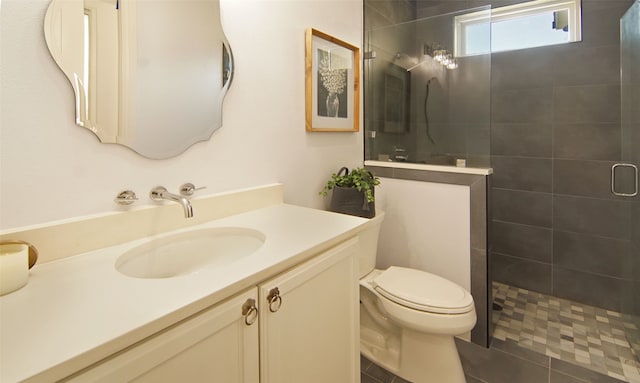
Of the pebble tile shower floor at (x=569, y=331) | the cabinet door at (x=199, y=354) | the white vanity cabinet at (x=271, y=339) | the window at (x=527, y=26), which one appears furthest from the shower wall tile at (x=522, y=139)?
the cabinet door at (x=199, y=354)

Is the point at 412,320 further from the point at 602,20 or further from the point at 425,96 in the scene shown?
the point at 602,20

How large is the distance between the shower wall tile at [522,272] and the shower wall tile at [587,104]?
3.46 feet

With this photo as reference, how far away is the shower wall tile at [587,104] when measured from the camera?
2.21 metres

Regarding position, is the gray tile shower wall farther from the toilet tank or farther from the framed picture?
the toilet tank

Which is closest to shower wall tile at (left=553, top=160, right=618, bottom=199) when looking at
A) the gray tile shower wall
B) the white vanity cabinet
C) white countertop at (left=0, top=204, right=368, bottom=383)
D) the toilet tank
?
the gray tile shower wall

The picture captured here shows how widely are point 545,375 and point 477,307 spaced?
0.42m

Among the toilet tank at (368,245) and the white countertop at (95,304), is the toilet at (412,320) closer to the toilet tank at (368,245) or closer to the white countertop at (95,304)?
the toilet tank at (368,245)

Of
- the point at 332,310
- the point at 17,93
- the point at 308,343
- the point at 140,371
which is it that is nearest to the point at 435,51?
the point at 332,310

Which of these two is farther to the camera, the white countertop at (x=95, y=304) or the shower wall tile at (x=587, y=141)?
the shower wall tile at (x=587, y=141)

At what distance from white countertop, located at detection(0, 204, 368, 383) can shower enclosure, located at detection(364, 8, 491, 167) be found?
1363mm

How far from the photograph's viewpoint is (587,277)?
7.77ft

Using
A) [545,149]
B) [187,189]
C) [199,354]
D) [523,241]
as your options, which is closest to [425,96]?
[545,149]

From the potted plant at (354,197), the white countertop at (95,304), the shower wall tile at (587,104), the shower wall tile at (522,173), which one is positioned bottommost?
the white countertop at (95,304)

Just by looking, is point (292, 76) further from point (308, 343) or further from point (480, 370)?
point (480, 370)
